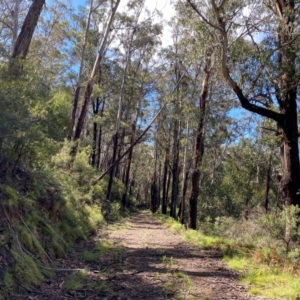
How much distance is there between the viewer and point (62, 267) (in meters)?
6.22

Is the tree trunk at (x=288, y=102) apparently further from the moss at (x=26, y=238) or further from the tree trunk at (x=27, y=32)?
the tree trunk at (x=27, y=32)

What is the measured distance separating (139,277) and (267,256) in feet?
8.71

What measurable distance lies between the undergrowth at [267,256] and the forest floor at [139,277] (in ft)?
0.84

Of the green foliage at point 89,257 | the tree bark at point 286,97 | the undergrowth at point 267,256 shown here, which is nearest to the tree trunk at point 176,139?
the tree bark at point 286,97

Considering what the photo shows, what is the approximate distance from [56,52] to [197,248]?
67.6 feet

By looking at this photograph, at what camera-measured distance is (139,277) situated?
19.6 ft

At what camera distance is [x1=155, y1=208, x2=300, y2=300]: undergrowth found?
5.35 meters

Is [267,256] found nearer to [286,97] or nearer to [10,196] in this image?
[286,97]

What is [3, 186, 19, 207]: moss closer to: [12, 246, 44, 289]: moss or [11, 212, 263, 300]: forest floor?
[12, 246, 44, 289]: moss

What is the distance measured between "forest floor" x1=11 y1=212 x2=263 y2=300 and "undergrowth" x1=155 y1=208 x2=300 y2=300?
26 cm

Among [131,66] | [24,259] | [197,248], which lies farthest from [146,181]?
[24,259]

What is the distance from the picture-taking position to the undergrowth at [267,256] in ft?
17.6

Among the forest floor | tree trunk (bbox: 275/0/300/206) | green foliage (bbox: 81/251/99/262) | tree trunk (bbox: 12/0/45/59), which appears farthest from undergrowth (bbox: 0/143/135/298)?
tree trunk (bbox: 275/0/300/206)

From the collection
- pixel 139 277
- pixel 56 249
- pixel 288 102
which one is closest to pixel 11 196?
pixel 56 249
